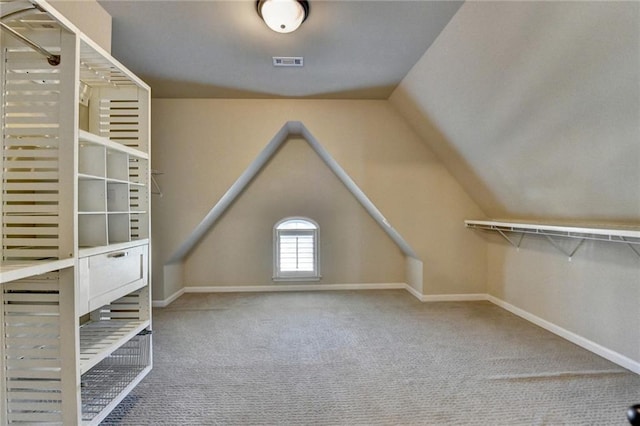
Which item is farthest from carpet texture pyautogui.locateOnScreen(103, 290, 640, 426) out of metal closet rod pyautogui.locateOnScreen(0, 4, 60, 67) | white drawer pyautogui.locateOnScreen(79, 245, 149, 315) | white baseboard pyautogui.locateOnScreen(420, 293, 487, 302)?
metal closet rod pyautogui.locateOnScreen(0, 4, 60, 67)

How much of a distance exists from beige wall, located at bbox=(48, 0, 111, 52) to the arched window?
2715 millimetres

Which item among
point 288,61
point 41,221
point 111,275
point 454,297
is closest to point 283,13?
point 288,61

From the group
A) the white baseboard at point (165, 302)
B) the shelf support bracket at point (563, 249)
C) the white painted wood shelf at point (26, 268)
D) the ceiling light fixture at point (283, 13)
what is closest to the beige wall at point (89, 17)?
the ceiling light fixture at point (283, 13)

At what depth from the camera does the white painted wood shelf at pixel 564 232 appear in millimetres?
1956

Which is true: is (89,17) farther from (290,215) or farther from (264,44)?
(290,215)

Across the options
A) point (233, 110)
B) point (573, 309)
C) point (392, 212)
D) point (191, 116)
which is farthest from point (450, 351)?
point (191, 116)

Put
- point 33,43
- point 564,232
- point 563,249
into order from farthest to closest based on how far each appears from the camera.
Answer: point 563,249, point 564,232, point 33,43

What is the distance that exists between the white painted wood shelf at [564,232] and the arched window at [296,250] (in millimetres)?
2013

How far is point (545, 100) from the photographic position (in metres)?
1.88

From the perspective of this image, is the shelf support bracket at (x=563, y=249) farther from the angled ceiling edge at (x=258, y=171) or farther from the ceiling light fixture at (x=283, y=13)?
the ceiling light fixture at (x=283, y=13)

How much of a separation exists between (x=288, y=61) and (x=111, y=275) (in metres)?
2.04

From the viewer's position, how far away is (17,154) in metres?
1.21

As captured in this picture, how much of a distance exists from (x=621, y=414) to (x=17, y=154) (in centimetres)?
320

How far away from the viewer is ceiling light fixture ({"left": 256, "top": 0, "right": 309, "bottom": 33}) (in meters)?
1.74
